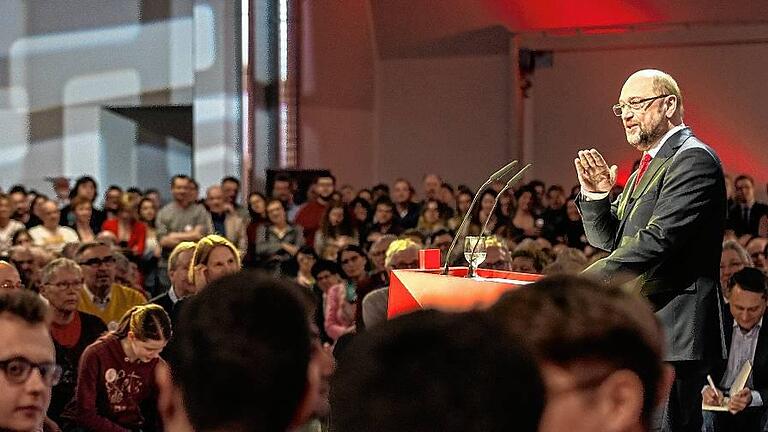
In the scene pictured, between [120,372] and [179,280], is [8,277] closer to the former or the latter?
[120,372]

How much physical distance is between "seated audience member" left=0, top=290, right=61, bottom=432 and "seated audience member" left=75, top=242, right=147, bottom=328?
13.4 feet

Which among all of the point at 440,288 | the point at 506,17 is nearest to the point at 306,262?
the point at 440,288

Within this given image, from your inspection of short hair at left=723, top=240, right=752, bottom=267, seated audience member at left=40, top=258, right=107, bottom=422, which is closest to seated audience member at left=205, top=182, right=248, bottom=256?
short hair at left=723, top=240, right=752, bottom=267

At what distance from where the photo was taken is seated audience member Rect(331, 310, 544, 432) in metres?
1.12

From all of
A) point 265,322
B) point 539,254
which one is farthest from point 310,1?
point 265,322

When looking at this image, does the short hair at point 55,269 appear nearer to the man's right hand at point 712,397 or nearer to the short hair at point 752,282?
the man's right hand at point 712,397

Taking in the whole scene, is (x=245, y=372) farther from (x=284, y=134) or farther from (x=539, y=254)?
(x=284, y=134)

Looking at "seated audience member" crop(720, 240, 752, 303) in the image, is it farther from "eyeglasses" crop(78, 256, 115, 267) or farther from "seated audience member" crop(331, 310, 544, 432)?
"seated audience member" crop(331, 310, 544, 432)

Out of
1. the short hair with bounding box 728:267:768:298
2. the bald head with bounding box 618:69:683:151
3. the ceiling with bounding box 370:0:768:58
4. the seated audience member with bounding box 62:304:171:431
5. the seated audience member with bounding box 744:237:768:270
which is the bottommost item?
the seated audience member with bounding box 62:304:171:431

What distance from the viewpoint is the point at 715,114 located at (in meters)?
15.2

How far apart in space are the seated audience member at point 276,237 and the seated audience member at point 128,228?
93cm

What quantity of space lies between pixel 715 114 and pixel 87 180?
7.36m

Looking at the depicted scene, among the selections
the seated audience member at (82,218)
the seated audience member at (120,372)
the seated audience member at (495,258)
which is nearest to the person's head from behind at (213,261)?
the seated audience member at (120,372)

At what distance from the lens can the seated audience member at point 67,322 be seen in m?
5.43
